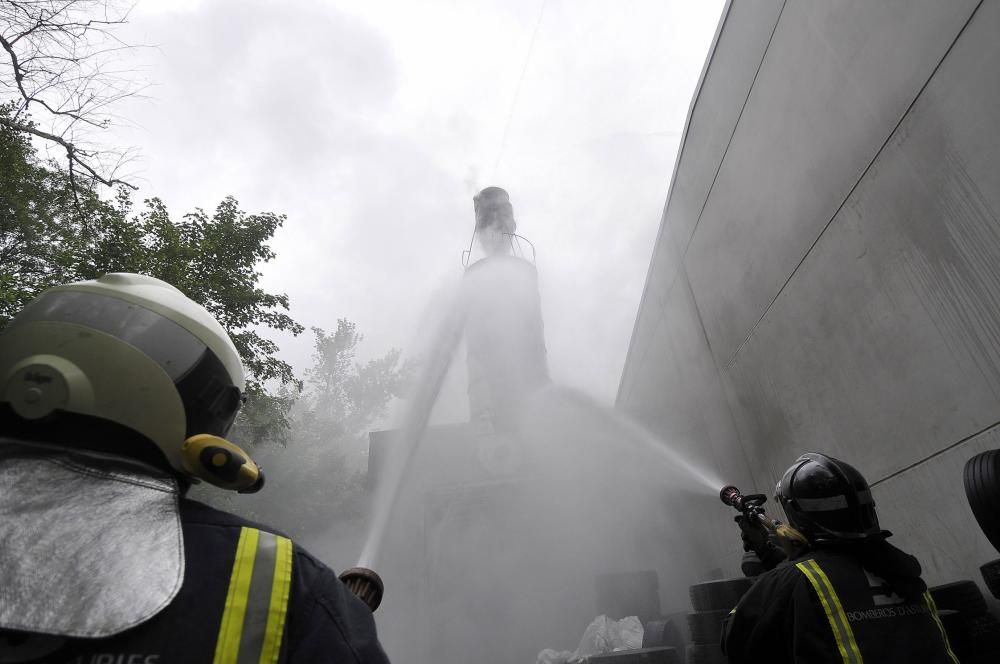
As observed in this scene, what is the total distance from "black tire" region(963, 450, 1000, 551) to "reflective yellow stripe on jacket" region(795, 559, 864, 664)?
0.85 m

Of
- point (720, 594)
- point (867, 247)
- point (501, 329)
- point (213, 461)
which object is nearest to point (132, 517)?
point (213, 461)

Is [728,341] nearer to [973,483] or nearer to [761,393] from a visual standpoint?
[761,393]

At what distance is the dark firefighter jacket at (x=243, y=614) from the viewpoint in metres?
0.79

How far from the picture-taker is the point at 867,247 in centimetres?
Result: 332

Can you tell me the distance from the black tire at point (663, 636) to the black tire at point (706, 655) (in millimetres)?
1002

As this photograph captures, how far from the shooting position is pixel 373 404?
38562 millimetres

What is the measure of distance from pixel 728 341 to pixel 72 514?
20.1 feet

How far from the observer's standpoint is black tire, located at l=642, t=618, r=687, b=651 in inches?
217

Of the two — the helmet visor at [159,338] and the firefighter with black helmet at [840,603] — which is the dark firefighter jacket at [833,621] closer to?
the firefighter with black helmet at [840,603]

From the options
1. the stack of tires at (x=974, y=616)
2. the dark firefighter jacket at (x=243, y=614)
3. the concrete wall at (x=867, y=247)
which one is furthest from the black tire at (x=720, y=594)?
the dark firefighter jacket at (x=243, y=614)

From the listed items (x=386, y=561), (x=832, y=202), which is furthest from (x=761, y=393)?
(x=386, y=561)

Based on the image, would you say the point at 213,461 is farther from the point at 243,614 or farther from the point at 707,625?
the point at 707,625

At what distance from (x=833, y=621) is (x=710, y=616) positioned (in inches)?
132

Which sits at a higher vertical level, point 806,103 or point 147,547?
point 806,103
